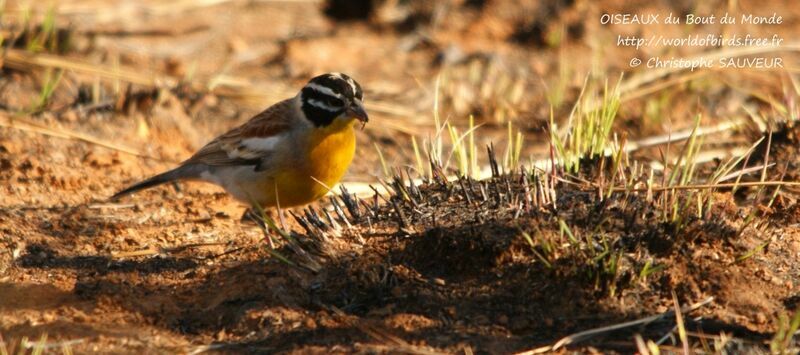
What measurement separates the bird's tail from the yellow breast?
2.48 feet

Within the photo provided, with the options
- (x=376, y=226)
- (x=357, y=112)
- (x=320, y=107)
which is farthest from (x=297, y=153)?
(x=376, y=226)

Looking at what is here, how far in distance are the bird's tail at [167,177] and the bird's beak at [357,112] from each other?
1.27 meters

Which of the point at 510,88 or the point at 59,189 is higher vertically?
the point at 510,88

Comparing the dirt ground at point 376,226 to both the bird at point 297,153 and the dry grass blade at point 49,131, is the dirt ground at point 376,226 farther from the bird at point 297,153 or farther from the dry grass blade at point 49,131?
the bird at point 297,153

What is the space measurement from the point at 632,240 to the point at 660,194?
428mm

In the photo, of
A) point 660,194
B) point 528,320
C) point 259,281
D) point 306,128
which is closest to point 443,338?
point 528,320

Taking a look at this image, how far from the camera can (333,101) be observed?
6.68 metres

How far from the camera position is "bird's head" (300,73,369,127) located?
6590mm

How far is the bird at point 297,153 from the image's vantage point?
21.7 ft

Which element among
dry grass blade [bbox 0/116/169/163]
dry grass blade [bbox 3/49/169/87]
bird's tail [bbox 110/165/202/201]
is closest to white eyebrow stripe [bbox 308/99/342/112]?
bird's tail [bbox 110/165/202/201]

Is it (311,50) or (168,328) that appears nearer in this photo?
(168,328)

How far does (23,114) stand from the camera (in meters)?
7.86

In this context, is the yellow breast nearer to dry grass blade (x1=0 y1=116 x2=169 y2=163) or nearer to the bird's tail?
the bird's tail

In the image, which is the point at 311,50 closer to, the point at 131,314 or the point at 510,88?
the point at 510,88
